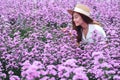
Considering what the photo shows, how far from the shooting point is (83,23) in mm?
5230

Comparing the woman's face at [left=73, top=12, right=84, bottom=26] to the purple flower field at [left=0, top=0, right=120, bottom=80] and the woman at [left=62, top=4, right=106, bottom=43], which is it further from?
the purple flower field at [left=0, top=0, right=120, bottom=80]

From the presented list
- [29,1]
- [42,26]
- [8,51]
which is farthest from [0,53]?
[29,1]

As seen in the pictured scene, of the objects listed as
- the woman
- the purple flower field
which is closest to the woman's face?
the woman

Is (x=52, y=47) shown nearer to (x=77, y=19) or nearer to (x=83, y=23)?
(x=77, y=19)

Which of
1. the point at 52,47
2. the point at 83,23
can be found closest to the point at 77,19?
the point at 83,23

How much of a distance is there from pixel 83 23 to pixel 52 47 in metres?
1.08

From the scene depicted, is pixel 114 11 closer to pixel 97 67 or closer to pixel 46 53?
pixel 46 53

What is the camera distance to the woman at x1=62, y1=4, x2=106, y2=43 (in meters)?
5.09

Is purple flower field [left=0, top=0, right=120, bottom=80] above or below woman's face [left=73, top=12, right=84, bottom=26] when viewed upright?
below

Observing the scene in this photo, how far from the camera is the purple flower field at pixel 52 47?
9.78ft

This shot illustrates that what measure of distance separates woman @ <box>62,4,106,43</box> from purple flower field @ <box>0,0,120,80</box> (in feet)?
0.71

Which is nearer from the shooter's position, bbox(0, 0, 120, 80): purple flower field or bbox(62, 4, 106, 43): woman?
bbox(0, 0, 120, 80): purple flower field

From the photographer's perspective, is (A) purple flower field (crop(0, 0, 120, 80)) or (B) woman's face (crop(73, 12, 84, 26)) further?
(B) woman's face (crop(73, 12, 84, 26))

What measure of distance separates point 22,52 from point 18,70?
7.9 inches
